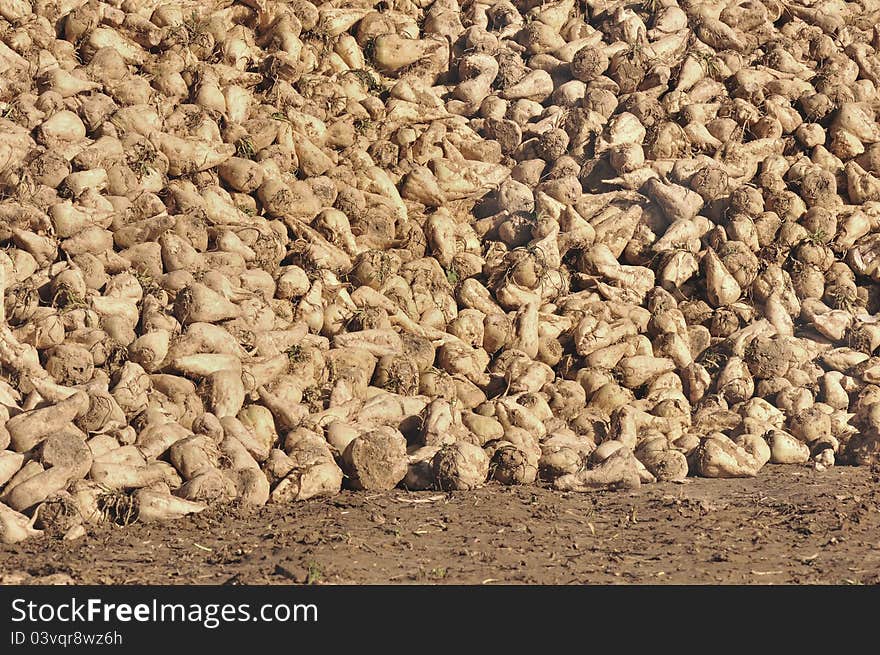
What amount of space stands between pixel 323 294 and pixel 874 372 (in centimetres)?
379

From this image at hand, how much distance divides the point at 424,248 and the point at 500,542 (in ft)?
11.1

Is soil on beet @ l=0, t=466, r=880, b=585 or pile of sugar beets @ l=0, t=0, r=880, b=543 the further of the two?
pile of sugar beets @ l=0, t=0, r=880, b=543

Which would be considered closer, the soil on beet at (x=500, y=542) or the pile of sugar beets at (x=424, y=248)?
the soil on beet at (x=500, y=542)

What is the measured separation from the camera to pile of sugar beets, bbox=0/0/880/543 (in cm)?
675

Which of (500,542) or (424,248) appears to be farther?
(424,248)

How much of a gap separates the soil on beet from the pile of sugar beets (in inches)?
8.1

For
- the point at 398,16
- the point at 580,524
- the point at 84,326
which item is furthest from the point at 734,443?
the point at 398,16

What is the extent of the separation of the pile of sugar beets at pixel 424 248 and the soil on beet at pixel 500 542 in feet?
0.68

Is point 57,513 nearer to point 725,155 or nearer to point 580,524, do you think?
point 580,524

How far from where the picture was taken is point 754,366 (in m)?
8.30

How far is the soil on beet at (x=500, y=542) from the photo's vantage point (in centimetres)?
527

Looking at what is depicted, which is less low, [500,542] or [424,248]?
[424,248]

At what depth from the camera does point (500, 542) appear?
5828mm

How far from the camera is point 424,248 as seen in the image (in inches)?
346
